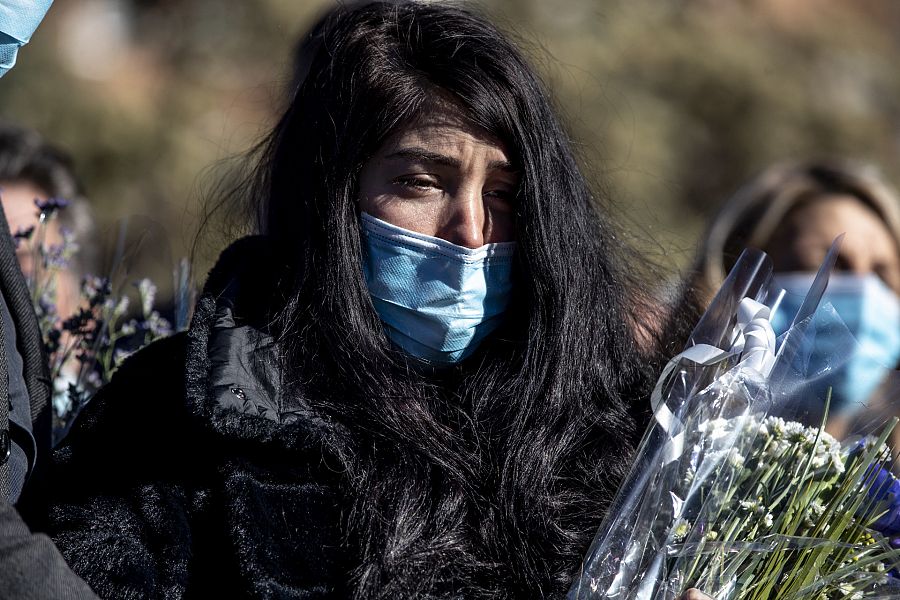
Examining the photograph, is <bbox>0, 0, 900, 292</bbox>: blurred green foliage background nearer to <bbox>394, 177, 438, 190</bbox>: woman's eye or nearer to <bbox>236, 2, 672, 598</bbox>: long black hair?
<bbox>236, 2, 672, 598</bbox>: long black hair

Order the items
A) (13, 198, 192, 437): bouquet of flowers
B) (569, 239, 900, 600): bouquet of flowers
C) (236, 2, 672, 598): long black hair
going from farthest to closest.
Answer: (13, 198, 192, 437): bouquet of flowers
(236, 2, 672, 598): long black hair
(569, 239, 900, 600): bouquet of flowers

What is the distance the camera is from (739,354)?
1740mm

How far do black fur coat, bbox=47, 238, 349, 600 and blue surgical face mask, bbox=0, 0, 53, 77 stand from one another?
24.2 inches

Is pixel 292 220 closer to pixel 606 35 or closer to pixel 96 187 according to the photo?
pixel 96 187

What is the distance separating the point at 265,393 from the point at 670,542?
82 centimetres

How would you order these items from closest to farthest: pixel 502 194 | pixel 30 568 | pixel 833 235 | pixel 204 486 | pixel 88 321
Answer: pixel 30 568 → pixel 204 486 → pixel 502 194 → pixel 88 321 → pixel 833 235

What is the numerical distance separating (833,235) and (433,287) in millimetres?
2224

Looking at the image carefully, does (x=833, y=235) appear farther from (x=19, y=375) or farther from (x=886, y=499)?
(x=19, y=375)

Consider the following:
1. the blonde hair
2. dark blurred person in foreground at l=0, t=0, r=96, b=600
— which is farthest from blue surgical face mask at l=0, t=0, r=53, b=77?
the blonde hair

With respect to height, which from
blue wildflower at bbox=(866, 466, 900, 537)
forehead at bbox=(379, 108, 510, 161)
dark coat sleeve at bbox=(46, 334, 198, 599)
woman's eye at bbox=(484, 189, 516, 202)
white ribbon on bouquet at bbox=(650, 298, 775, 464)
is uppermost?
forehead at bbox=(379, 108, 510, 161)

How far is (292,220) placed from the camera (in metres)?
2.35

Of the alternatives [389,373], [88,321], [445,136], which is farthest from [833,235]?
[88,321]

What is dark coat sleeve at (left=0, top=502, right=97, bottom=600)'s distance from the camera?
145 cm

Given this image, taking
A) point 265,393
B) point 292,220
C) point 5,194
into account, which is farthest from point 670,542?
point 5,194
